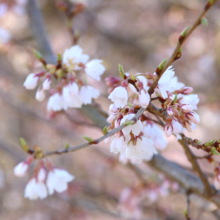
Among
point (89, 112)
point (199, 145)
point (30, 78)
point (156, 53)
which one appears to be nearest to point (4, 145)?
point (89, 112)

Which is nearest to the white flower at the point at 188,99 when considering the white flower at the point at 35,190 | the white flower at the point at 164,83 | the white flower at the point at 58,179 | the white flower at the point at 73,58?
the white flower at the point at 164,83

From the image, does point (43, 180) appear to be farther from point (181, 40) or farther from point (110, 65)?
point (110, 65)

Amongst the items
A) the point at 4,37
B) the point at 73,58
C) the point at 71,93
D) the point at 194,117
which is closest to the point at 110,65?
the point at 4,37

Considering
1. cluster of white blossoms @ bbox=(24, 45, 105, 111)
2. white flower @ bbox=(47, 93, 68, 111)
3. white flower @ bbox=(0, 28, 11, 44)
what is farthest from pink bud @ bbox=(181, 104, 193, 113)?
white flower @ bbox=(0, 28, 11, 44)

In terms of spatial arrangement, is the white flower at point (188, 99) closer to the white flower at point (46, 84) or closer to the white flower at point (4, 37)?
the white flower at point (46, 84)

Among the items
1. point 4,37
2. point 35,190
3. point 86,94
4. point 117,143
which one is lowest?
point 35,190

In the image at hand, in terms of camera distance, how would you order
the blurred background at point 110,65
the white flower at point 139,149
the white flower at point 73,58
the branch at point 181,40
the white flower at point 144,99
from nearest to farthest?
the branch at point 181,40
the white flower at point 144,99
the white flower at point 139,149
the white flower at point 73,58
the blurred background at point 110,65
